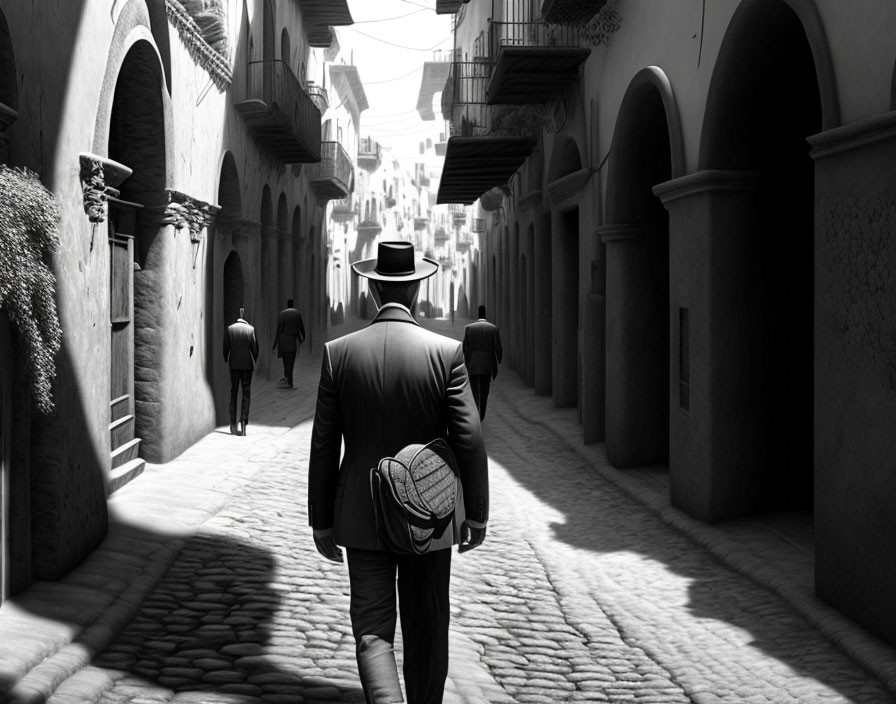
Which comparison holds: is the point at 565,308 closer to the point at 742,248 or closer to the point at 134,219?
the point at 134,219

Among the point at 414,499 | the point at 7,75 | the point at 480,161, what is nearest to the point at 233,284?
the point at 480,161

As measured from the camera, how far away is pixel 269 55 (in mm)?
20781

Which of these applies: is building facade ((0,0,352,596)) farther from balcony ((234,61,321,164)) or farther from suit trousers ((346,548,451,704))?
suit trousers ((346,548,451,704))

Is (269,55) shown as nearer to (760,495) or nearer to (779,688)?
(760,495)

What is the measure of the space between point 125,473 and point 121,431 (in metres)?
0.70

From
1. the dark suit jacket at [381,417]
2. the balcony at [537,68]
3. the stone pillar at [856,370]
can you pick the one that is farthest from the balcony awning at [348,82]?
the dark suit jacket at [381,417]

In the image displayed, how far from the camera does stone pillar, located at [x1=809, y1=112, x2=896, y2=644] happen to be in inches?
221

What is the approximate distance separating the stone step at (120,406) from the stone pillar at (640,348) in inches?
200

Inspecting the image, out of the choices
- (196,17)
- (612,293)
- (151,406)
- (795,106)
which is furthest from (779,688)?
(196,17)

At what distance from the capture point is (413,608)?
4188mm

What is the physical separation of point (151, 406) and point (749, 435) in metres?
6.14

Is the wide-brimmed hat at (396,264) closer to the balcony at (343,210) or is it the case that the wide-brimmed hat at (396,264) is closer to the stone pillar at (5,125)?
the stone pillar at (5,125)

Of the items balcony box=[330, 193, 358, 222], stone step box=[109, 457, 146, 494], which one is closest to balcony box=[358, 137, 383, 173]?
balcony box=[330, 193, 358, 222]

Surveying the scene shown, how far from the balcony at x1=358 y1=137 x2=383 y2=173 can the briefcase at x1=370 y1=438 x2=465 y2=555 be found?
50210 millimetres
